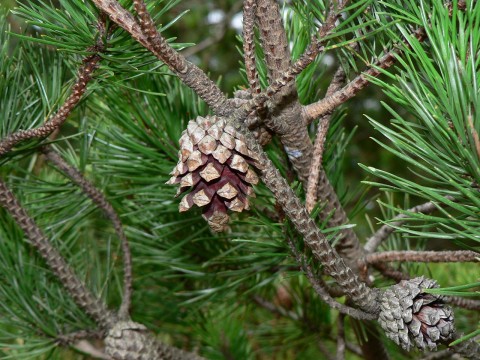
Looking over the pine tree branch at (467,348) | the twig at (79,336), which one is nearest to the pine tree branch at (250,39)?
the pine tree branch at (467,348)

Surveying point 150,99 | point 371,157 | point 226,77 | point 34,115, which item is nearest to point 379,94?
point 371,157

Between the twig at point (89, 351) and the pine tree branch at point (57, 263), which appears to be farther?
the twig at point (89, 351)

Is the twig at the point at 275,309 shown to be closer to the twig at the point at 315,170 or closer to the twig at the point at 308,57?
the twig at the point at 315,170

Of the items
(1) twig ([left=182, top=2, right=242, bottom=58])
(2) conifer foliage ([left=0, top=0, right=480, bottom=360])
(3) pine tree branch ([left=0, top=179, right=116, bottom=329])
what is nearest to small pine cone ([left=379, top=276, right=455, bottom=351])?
(2) conifer foliage ([left=0, top=0, right=480, bottom=360])

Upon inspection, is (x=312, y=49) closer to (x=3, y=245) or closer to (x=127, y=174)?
(x=127, y=174)

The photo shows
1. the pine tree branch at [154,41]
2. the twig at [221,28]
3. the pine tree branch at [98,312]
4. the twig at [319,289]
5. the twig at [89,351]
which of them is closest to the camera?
the pine tree branch at [154,41]

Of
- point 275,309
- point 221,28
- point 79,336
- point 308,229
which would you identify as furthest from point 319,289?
point 221,28

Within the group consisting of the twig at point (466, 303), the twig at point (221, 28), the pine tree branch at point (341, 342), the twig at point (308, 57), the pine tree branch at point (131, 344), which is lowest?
the pine tree branch at point (341, 342)
